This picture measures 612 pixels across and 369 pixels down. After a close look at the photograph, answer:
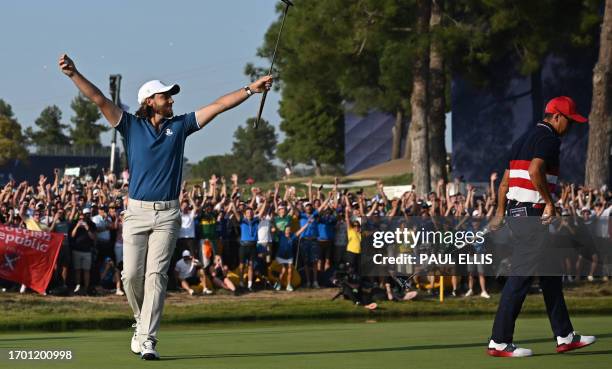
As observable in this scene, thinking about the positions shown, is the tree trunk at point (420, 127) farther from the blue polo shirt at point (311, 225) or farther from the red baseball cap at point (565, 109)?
the red baseball cap at point (565, 109)

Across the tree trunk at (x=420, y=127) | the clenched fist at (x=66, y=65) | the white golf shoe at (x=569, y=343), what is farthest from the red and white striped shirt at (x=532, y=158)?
the tree trunk at (x=420, y=127)

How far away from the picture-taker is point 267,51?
5822cm

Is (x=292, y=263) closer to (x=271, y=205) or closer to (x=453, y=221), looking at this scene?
(x=271, y=205)

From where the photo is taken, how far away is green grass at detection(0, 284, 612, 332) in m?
20.1

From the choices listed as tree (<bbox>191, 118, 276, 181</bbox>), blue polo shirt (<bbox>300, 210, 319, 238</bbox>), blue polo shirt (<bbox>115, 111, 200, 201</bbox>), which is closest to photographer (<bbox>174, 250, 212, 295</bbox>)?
blue polo shirt (<bbox>300, 210, 319, 238</bbox>)

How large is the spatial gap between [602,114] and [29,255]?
18.4 m

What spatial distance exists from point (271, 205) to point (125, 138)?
639 inches

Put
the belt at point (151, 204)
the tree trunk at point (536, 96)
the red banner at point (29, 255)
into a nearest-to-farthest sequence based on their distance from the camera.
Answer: the belt at point (151, 204), the red banner at point (29, 255), the tree trunk at point (536, 96)

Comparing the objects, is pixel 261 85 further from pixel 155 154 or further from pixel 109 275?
pixel 109 275

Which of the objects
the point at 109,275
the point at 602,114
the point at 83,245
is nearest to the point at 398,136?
the point at 602,114

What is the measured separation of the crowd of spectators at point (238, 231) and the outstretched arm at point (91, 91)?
1376 cm

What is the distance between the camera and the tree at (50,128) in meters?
124

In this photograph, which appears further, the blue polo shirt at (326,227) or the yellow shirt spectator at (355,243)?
the blue polo shirt at (326,227)

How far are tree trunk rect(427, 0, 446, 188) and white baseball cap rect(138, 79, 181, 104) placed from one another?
26083 millimetres
